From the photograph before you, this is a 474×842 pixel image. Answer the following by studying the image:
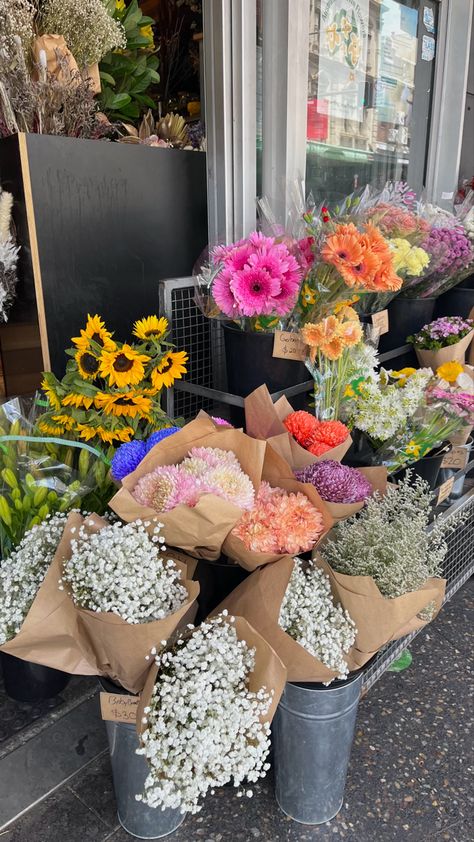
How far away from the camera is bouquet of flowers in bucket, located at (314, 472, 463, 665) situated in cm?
121

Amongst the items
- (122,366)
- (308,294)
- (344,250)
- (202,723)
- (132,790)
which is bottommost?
(132,790)

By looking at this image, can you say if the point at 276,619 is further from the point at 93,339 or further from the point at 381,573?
the point at 93,339

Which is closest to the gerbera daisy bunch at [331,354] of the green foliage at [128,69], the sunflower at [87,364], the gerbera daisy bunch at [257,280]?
the gerbera daisy bunch at [257,280]

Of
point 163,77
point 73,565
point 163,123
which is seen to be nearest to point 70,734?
point 73,565

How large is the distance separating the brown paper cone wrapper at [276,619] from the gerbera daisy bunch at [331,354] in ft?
2.26

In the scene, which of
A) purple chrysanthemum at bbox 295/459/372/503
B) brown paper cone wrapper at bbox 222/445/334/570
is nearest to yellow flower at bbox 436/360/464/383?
purple chrysanthemum at bbox 295/459/372/503

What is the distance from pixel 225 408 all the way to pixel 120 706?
1.33m

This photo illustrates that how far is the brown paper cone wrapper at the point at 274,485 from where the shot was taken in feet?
3.88

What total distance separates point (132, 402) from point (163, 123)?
4.10 ft

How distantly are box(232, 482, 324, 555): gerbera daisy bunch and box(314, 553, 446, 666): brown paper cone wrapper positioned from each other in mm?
98

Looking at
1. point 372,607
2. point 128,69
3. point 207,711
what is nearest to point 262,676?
point 207,711

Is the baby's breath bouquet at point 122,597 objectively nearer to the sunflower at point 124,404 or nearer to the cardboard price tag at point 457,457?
the sunflower at point 124,404

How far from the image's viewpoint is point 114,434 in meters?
1.55

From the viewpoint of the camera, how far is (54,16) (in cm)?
189
